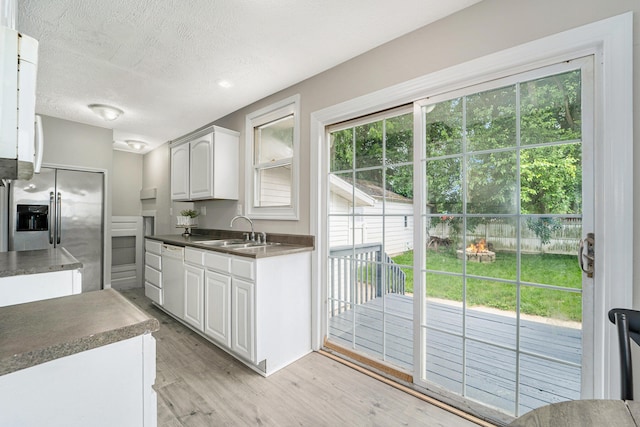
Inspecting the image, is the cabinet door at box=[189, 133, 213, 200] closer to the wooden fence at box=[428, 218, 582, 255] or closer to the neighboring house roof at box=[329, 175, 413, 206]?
the neighboring house roof at box=[329, 175, 413, 206]

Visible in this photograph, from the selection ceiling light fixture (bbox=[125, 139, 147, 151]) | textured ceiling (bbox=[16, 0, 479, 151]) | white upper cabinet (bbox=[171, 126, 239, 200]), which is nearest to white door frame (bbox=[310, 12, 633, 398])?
textured ceiling (bbox=[16, 0, 479, 151])

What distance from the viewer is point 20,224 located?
10.7 ft

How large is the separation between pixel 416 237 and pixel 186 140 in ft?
10.2

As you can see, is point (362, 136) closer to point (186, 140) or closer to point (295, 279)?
point (295, 279)

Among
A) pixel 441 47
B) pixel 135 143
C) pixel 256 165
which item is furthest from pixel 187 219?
pixel 441 47

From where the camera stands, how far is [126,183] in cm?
514

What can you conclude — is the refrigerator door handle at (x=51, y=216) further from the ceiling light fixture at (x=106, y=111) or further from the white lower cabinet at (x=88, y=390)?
the white lower cabinet at (x=88, y=390)

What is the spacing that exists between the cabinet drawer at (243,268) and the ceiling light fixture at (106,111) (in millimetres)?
2499

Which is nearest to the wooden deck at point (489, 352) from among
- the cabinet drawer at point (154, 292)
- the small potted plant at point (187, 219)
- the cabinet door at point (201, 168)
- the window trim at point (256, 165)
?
the window trim at point (256, 165)

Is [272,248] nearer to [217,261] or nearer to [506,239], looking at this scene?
[217,261]

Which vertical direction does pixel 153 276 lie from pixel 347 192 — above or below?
below

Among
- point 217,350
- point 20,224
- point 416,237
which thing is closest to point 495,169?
point 416,237

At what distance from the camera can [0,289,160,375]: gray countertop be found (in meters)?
0.59

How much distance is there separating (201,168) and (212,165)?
264 mm
